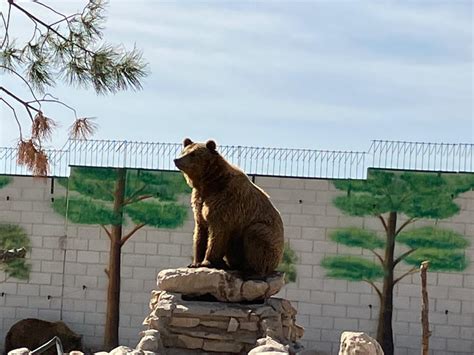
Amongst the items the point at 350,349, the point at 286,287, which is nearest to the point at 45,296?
the point at 286,287

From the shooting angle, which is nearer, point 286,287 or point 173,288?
point 173,288

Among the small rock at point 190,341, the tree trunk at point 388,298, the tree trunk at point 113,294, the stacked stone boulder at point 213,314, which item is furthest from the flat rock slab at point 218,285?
the tree trunk at point 113,294

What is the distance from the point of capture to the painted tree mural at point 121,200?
38.1 ft

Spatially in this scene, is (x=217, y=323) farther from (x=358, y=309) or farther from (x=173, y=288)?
(x=358, y=309)

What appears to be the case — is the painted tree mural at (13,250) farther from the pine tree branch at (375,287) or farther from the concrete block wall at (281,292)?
the pine tree branch at (375,287)

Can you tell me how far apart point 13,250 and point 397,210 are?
439 cm

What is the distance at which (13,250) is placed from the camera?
11664 mm

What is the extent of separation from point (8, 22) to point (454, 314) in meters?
6.68

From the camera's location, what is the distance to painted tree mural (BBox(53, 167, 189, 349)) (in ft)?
38.1

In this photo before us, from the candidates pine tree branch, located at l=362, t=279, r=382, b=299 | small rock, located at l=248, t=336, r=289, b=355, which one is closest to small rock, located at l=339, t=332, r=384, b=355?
small rock, located at l=248, t=336, r=289, b=355

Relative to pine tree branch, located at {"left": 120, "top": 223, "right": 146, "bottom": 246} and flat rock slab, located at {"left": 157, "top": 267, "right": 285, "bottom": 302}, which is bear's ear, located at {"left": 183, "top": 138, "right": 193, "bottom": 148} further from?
pine tree branch, located at {"left": 120, "top": 223, "right": 146, "bottom": 246}

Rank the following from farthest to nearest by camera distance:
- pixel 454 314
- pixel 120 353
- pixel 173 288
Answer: pixel 454 314
pixel 173 288
pixel 120 353

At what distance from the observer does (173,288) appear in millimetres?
6480

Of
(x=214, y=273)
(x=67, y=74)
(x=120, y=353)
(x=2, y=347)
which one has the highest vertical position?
(x=67, y=74)
